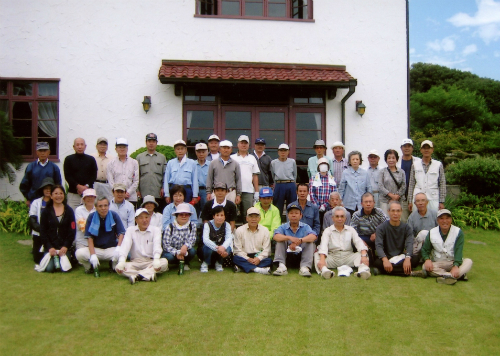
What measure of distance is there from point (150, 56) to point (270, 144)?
3294 mm

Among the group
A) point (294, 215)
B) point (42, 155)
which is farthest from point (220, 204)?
point (42, 155)

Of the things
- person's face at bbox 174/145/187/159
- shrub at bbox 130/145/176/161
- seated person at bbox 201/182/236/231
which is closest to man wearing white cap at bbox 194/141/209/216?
person's face at bbox 174/145/187/159

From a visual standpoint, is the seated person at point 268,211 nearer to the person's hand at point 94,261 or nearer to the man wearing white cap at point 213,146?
the man wearing white cap at point 213,146

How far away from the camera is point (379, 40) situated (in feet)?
35.8

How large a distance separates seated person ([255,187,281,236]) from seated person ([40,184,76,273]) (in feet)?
9.00

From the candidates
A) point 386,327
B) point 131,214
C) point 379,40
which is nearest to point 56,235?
point 131,214

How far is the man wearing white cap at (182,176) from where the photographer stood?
743cm

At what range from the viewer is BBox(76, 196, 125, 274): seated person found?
6473mm

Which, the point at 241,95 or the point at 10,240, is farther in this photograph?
the point at 241,95

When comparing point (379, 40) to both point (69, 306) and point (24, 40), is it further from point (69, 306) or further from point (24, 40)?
point (69, 306)

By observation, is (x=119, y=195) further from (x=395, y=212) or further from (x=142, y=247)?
(x=395, y=212)

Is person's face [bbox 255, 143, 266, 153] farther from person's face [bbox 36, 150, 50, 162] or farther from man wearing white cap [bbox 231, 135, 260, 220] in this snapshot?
person's face [bbox 36, 150, 50, 162]

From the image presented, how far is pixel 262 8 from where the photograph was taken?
35.9 feet

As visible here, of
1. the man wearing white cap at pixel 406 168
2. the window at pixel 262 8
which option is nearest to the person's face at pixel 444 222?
the man wearing white cap at pixel 406 168
